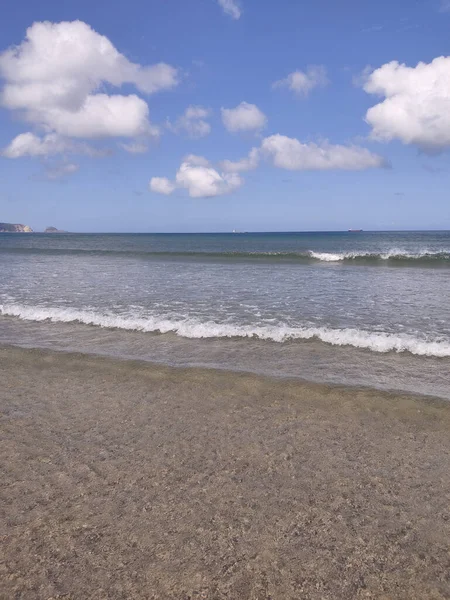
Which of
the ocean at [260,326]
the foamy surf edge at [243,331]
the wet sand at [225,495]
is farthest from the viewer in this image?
the foamy surf edge at [243,331]

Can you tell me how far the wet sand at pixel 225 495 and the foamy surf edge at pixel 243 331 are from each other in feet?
8.73

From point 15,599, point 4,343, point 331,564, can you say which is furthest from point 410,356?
point 4,343

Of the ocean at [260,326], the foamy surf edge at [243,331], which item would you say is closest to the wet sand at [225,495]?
the ocean at [260,326]

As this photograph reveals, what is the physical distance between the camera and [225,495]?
11.8 feet

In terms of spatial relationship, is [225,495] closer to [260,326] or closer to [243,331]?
[243,331]

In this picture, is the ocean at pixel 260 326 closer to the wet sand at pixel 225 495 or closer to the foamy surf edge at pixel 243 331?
the foamy surf edge at pixel 243 331

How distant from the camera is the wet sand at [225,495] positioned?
2721 mm

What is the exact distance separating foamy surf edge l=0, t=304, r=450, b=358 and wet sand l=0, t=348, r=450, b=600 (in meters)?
2.66

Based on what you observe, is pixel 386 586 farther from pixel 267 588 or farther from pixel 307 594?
pixel 267 588

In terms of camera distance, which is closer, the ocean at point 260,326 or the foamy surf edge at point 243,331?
the ocean at point 260,326

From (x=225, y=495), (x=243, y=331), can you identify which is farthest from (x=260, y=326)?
(x=225, y=495)

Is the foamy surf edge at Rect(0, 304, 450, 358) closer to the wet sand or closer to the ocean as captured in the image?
the ocean

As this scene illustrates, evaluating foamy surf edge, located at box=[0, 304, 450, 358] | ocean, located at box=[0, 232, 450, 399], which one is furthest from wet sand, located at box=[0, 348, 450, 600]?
foamy surf edge, located at box=[0, 304, 450, 358]

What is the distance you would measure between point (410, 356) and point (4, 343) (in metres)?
8.61
